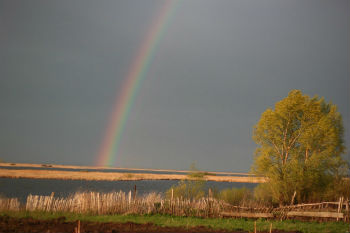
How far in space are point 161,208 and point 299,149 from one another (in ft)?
52.8

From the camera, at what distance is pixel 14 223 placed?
44.4 feet

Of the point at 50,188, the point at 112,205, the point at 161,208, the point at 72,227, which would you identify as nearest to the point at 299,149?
the point at 161,208

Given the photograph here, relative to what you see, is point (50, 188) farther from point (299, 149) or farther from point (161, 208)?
point (299, 149)

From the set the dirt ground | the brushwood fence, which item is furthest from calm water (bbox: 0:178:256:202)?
the dirt ground

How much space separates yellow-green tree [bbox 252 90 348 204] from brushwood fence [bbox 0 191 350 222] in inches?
279

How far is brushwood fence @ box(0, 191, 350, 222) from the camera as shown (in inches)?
734

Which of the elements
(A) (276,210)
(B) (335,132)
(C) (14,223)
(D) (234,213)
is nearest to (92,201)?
(C) (14,223)

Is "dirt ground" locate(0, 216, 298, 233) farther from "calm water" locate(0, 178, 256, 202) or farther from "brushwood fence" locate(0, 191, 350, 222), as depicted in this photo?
"calm water" locate(0, 178, 256, 202)

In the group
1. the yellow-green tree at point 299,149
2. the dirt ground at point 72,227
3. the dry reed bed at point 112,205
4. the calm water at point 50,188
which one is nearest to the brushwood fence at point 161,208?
the dry reed bed at point 112,205

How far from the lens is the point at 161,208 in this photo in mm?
20547

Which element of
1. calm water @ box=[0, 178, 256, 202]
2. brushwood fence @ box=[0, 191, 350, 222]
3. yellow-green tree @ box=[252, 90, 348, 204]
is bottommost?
calm water @ box=[0, 178, 256, 202]

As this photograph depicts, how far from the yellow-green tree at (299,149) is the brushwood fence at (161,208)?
7078 millimetres

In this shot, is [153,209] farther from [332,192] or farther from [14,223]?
[332,192]

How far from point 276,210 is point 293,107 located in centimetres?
1282
